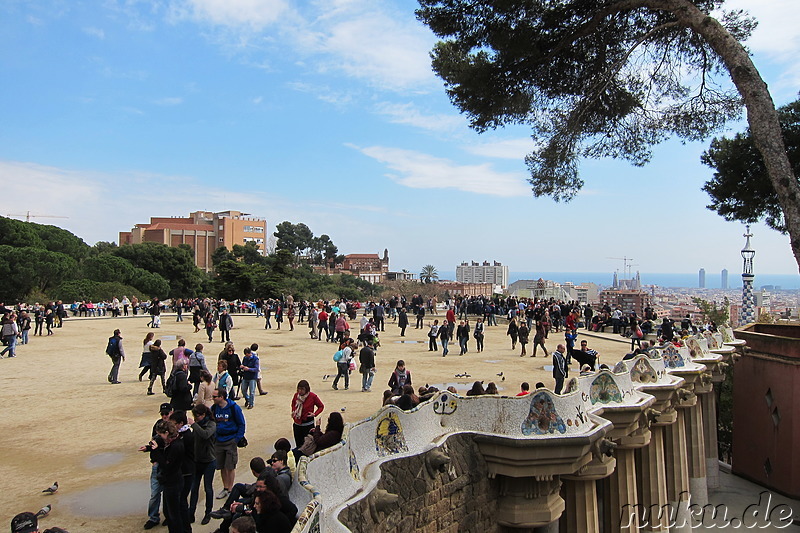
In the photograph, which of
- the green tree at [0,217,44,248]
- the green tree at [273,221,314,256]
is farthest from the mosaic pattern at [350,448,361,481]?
the green tree at [273,221,314,256]

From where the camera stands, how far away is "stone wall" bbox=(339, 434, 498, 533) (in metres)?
5.26

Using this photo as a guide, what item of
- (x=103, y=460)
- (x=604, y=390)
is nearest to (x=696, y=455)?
(x=604, y=390)

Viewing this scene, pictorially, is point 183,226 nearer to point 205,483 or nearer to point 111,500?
point 111,500

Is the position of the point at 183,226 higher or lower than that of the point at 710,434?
higher

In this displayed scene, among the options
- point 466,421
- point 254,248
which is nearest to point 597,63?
point 466,421

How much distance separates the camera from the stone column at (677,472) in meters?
13.9

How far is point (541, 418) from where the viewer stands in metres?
7.82

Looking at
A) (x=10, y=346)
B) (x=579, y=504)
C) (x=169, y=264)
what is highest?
(x=169, y=264)

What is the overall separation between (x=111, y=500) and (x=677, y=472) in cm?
1292

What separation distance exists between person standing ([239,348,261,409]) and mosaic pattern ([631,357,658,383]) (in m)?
8.05

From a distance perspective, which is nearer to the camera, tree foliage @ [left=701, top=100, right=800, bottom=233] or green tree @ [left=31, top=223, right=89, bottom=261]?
tree foliage @ [left=701, top=100, right=800, bottom=233]

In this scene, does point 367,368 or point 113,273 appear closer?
point 367,368

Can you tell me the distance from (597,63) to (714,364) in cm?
936

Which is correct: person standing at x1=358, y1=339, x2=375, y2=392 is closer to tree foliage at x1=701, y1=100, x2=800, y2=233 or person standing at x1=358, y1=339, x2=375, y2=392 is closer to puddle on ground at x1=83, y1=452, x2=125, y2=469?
puddle on ground at x1=83, y1=452, x2=125, y2=469
